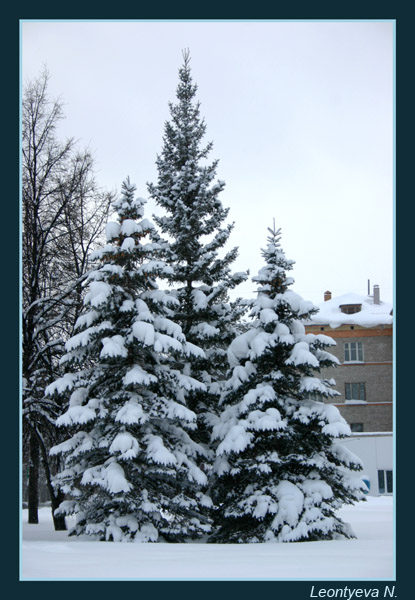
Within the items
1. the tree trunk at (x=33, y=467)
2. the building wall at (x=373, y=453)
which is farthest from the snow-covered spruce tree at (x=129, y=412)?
the building wall at (x=373, y=453)

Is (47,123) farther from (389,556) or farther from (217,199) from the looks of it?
(389,556)

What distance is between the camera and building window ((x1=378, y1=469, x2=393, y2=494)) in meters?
29.8

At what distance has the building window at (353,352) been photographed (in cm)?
3306

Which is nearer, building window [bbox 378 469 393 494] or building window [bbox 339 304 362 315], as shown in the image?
building window [bbox 339 304 362 315]

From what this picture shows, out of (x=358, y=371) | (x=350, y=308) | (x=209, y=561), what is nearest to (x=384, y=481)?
(x=358, y=371)

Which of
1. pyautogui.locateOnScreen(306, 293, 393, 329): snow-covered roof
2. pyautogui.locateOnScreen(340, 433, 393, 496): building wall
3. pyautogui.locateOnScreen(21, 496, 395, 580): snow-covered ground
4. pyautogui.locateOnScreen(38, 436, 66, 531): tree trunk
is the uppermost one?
pyautogui.locateOnScreen(306, 293, 393, 329): snow-covered roof

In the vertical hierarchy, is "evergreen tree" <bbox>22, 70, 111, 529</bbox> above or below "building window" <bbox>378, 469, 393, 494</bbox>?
above

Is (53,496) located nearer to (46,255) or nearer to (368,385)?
(46,255)

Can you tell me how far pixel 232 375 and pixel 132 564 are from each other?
7425 millimetres

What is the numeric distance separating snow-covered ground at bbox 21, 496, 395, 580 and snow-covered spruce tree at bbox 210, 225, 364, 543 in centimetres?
153

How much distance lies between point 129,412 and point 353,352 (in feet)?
71.3

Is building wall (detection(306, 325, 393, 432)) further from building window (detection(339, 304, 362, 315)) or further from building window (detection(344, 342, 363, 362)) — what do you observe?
building window (detection(339, 304, 362, 315))

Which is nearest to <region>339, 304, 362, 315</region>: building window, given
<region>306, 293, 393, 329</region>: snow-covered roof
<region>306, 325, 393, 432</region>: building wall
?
<region>306, 293, 393, 329</region>: snow-covered roof

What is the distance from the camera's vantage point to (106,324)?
1534cm
